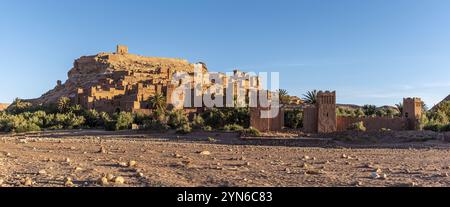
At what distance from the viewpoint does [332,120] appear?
25.0 meters

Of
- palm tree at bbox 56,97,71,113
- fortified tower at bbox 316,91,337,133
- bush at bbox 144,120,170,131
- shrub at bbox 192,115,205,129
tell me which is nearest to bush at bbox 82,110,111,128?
palm tree at bbox 56,97,71,113

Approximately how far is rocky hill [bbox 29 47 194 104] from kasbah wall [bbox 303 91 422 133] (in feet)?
133

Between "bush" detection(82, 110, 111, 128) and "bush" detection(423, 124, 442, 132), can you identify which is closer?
"bush" detection(423, 124, 442, 132)

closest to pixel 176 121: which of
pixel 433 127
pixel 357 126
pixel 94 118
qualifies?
pixel 94 118

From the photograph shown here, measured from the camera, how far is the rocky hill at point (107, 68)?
6838cm

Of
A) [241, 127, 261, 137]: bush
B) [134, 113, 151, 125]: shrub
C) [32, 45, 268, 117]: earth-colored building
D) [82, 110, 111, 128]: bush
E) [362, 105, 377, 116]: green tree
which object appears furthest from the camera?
[32, 45, 268, 117]: earth-colored building

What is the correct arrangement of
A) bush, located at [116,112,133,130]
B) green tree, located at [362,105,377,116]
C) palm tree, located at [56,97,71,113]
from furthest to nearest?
palm tree, located at [56,97,71,113] < green tree, located at [362,105,377,116] < bush, located at [116,112,133,130]

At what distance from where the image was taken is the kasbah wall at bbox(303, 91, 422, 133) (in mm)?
24906

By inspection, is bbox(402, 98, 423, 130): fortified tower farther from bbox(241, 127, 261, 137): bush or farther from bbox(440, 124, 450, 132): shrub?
bbox(241, 127, 261, 137): bush

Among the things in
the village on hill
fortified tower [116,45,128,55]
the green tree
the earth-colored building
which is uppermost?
fortified tower [116,45,128,55]
